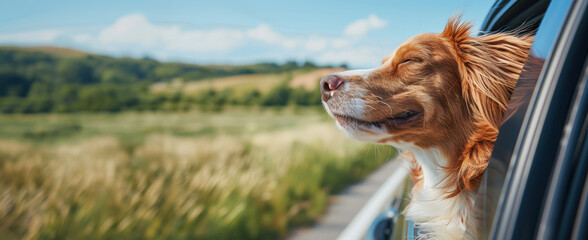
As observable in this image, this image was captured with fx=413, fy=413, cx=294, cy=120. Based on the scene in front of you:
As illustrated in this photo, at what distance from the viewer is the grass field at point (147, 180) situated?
10.6 ft

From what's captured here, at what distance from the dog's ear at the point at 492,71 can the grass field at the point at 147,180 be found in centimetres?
91

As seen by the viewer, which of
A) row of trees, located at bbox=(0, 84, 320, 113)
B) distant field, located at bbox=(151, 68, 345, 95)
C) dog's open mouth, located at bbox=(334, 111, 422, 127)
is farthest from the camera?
distant field, located at bbox=(151, 68, 345, 95)

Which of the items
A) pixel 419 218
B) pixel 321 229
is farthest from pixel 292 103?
pixel 419 218

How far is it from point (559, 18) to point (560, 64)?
9 centimetres

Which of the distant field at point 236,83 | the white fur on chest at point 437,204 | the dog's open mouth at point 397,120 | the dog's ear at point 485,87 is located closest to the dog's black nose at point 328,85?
the dog's open mouth at point 397,120

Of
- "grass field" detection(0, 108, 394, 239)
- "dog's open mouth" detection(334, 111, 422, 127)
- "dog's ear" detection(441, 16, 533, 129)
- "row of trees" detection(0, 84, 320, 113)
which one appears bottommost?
"grass field" detection(0, 108, 394, 239)

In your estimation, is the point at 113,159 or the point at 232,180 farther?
the point at 232,180

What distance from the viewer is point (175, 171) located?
4.31 metres

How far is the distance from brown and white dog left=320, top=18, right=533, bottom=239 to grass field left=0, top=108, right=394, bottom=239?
774mm

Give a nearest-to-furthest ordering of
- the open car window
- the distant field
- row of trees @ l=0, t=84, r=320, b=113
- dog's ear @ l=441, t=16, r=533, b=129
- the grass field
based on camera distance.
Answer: the open car window
dog's ear @ l=441, t=16, r=533, b=129
the grass field
row of trees @ l=0, t=84, r=320, b=113
the distant field

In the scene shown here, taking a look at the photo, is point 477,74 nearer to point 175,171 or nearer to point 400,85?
point 400,85

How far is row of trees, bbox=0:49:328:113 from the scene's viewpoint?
4.76 meters

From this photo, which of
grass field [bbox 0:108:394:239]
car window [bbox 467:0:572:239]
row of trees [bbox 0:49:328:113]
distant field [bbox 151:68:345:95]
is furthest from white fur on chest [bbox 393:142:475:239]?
distant field [bbox 151:68:345:95]

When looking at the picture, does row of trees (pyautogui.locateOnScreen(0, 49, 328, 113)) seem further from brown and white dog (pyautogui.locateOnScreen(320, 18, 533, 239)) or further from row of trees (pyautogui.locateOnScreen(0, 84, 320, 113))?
brown and white dog (pyautogui.locateOnScreen(320, 18, 533, 239))
